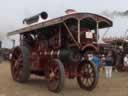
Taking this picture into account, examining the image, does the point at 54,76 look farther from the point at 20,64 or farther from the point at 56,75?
the point at 20,64

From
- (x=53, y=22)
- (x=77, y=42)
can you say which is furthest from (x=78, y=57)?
(x=53, y=22)

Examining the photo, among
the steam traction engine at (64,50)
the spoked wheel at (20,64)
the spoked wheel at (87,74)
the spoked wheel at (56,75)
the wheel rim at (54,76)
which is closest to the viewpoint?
the spoked wheel at (56,75)

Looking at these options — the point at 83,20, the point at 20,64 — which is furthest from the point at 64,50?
the point at 20,64

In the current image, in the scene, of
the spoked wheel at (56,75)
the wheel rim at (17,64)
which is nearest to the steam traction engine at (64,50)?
the spoked wheel at (56,75)

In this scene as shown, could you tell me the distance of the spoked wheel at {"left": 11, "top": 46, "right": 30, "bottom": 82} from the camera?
45.9ft

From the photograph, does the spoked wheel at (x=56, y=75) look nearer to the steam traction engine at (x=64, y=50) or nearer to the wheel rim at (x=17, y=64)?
the steam traction engine at (x=64, y=50)

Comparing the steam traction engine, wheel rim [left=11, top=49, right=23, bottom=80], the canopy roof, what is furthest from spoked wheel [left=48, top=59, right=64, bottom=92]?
wheel rim [left=11, top=49, right=23, bottom=80]

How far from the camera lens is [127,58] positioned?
23.8 meters

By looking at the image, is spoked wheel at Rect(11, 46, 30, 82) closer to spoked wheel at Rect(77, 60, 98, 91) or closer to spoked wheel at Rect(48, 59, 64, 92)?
spoked wheel at Rect(48, 59, 64, 92)

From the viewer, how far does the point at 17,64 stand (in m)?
14.8

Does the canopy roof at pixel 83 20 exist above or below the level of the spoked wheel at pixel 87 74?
above

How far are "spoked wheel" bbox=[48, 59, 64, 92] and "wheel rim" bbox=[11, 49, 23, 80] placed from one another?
84.6 inches

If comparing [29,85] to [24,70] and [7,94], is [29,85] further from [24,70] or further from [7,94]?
[7,94]

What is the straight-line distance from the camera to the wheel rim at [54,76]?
39.7 ft
